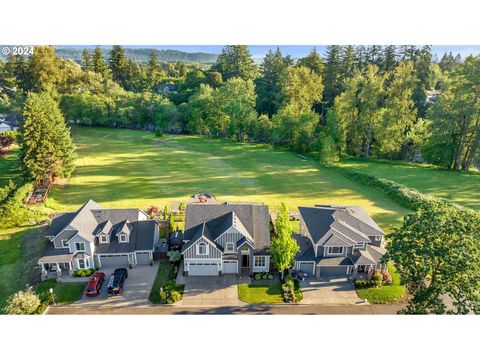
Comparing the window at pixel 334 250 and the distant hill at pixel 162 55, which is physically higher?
the distant hill at pixel 162 55

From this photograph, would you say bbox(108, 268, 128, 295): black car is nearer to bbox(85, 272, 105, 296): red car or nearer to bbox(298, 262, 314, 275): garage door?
bbox(85, 272, 105, 296): red car

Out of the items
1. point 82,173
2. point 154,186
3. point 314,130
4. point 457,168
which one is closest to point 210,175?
point 154,186

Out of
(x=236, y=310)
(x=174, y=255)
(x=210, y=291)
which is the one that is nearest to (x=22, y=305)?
(x=174, y=255)

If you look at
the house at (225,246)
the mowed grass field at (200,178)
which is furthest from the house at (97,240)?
the mowed grass field at (200,178)

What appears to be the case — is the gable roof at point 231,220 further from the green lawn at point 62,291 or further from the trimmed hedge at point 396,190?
the trimmed hedge at point 396,190

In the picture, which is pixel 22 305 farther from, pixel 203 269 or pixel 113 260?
pixel 203 269
